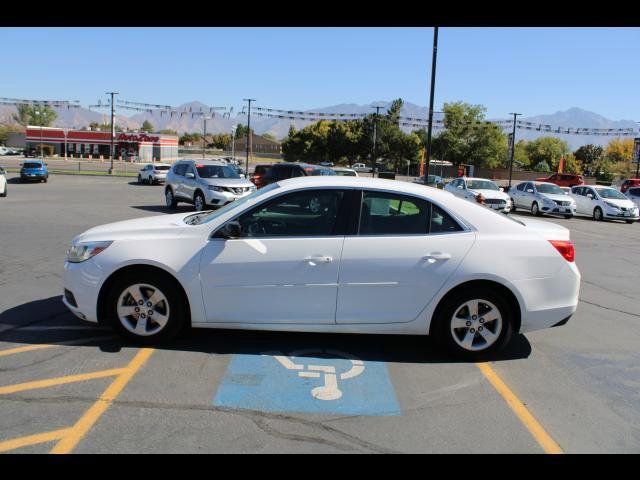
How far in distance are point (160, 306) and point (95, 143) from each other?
314ft

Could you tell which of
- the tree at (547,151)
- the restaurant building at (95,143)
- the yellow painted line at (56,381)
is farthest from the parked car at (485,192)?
the tree at (547,151)

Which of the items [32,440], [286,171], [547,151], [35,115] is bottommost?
[32,440]

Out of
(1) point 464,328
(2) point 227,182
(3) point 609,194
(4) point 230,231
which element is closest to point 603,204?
(3) point 609,194

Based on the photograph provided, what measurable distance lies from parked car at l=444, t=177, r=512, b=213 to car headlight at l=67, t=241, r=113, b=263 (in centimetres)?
1798

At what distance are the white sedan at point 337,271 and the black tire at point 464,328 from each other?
1 centimetres

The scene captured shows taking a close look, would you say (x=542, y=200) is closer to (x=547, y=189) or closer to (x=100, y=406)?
(x=547, y=189)

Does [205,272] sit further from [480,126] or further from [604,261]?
[480,126]

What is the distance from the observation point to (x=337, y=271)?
16.4ft

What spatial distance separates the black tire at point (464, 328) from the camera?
508cm

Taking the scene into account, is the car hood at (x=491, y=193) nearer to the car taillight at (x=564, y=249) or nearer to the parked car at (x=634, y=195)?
the parked car at (x=634, y=195)

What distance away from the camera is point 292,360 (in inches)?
199

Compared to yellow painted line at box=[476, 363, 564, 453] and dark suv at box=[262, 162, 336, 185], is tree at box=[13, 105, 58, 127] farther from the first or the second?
yellow painted line at box=[476, 363, 564, 453]
